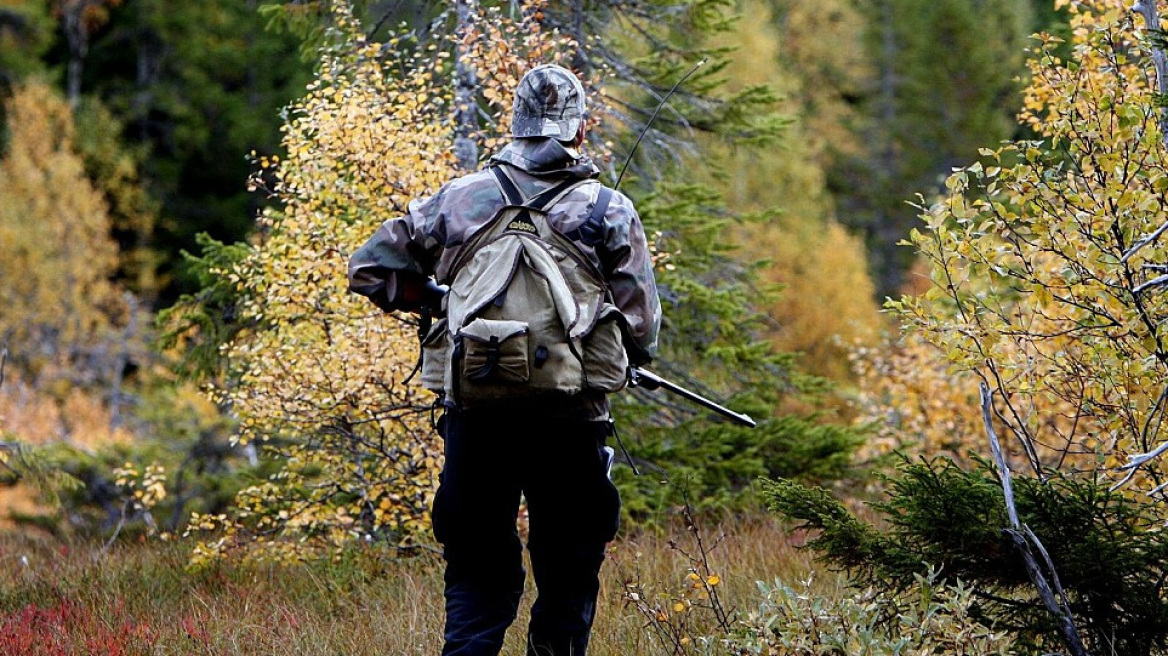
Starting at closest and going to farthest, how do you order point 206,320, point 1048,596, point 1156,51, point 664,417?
1. point 1048,596
2. point 1156,51
3. point 206,320
4. point 664,417

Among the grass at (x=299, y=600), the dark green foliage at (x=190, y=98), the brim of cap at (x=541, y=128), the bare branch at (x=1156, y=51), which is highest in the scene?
the dark green foliage at (x=190, y=98)

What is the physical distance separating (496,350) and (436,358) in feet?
1.18

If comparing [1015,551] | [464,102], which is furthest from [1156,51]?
[464,102]

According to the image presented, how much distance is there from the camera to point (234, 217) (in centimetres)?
3088

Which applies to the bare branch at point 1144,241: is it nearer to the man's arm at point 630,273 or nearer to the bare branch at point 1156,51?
the bare branch at point 1156,51

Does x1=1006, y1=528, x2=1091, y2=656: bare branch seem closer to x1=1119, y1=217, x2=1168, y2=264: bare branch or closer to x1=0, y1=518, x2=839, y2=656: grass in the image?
x1=1119, y1=217, x2=1168, y2=264: bare branch

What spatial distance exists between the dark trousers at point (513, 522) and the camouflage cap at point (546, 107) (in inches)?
35.1

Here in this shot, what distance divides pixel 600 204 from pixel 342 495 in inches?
186

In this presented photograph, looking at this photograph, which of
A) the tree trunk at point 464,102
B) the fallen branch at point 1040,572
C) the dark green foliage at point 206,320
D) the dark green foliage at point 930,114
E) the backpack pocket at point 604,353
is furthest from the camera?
the dark green foliage at point 930,114

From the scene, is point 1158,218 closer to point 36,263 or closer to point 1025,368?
point 1025,368

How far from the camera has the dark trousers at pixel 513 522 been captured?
13.4 feet

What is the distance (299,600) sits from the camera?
20.0 ft

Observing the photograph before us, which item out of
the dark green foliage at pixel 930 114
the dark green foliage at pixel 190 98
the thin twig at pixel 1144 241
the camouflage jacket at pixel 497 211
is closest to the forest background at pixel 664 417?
the thin twig at pixel 1144 241

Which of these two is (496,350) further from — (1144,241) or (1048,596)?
(1144,241)
